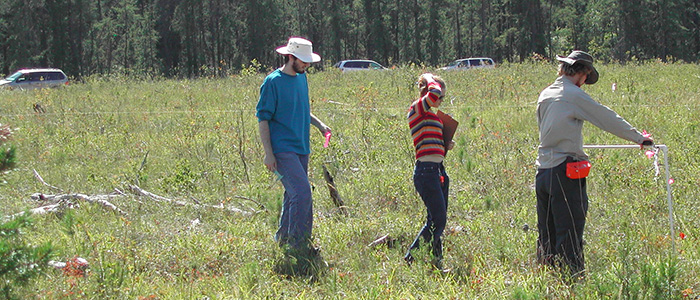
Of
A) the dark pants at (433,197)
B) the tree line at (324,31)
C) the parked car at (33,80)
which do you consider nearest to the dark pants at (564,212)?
the dark pants at (433,197)

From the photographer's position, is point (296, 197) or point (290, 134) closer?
point (296, 197)

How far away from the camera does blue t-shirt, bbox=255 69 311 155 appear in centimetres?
482

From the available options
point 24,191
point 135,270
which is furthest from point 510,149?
point 24,191

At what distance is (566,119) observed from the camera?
4.13m

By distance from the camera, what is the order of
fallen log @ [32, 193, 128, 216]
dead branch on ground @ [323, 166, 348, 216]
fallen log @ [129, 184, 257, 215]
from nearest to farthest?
dead branch on ground @ [323, 166, 348, 216], fallen log @ [129, 184, 257, 215], fallen log @ [32, 193, 128, 216]

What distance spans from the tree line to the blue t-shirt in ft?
140

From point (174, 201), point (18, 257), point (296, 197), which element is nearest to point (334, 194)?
point (296, 197)

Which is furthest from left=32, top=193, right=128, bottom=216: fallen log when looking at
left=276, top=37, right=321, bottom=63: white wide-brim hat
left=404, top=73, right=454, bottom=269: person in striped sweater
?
left=404, top=73, right=454, bottom=269: person in striped sweater

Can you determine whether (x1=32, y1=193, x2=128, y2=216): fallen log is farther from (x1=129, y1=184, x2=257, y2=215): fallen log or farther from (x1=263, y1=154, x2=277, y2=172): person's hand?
(x1=263, y1=154, x2=277, y2=172): person's hand

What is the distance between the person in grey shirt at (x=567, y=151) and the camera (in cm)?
411

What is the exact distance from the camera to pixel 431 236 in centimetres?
466

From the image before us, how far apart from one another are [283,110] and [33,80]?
26981mm

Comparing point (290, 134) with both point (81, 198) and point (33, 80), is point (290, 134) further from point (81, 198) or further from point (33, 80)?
point (33, 80)

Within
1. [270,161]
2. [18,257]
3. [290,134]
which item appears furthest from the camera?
[290,134]
